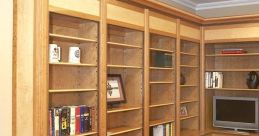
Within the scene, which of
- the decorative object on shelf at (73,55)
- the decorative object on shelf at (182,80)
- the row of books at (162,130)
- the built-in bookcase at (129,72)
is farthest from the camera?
the decorative object on shelf at (182,80)

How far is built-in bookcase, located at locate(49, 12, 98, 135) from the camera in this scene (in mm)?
3148

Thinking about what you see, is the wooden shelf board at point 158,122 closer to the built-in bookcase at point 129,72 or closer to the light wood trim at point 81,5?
the built-in bookcase at point 129,72

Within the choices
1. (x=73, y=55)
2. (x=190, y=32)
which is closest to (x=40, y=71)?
(x=73, y=55)

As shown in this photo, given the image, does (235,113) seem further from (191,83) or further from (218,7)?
(218,7)

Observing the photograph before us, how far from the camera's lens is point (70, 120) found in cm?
295

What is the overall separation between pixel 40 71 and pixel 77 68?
784mm

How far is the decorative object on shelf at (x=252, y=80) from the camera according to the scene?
4.97m

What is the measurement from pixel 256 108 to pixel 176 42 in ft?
5.37

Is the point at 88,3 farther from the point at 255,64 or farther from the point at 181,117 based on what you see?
the point at 255,64

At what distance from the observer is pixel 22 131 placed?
2.59 meters

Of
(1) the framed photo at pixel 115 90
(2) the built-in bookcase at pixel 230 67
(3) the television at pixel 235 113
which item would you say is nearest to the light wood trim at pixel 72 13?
(1) the framed photo at pixel 115 90

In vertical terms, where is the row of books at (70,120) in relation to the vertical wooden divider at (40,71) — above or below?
below

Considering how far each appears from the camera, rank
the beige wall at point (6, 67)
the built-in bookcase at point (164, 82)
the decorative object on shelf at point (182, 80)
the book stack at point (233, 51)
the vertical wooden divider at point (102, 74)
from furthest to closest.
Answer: the book stack at point (233, 51), the decorative object on shelf at point (182, 80), the built-in bookcase at point (164, 82), the vertical wooden divider at point (102, 74), the beige wall at point (6, 67)

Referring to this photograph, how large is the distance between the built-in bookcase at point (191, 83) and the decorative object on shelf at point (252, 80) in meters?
0.76
